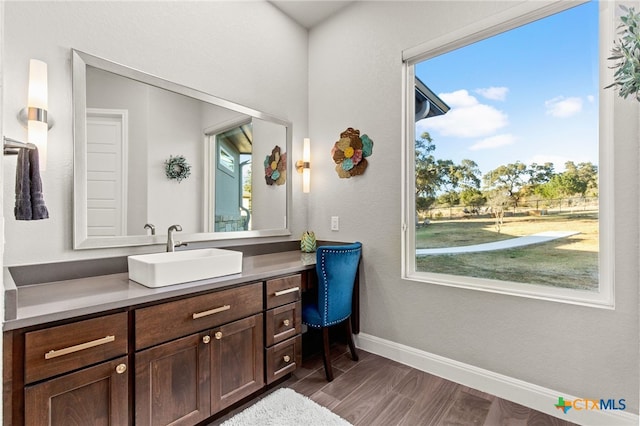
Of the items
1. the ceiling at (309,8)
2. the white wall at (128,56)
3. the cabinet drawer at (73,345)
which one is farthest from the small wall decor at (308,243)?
the ceiling at (309,8)

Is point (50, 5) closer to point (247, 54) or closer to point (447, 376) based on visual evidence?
point (247, 54)

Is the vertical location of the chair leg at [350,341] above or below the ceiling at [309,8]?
below

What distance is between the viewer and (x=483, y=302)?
6.88ft

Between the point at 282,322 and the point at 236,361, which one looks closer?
the point at 236,361

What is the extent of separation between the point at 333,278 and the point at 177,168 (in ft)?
4.09

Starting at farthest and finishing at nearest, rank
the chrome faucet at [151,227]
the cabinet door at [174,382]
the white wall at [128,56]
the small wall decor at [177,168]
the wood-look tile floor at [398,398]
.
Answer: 1. the small wall decor at [177,168]
2. the chrome faucet at [151,227]
3. the wood-look tile floor at [398,398]
4. the white wall at [128,56]
5. the cabinet door at [174,382]

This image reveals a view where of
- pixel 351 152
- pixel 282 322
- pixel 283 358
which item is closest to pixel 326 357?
pixel 283 358

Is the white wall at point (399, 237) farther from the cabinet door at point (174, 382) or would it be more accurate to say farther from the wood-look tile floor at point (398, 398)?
the cabinet door at point (174, 382)

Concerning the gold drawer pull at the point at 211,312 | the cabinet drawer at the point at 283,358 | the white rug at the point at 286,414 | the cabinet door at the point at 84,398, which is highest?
the gold drawer pull at the point at 211,312

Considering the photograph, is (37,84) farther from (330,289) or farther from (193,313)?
(330,289)

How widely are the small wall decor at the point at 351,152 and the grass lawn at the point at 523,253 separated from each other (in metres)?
0.72

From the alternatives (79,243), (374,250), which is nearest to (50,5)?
(79,243)

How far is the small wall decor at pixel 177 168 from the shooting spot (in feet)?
6.90

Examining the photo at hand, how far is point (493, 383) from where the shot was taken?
80.4 inches
